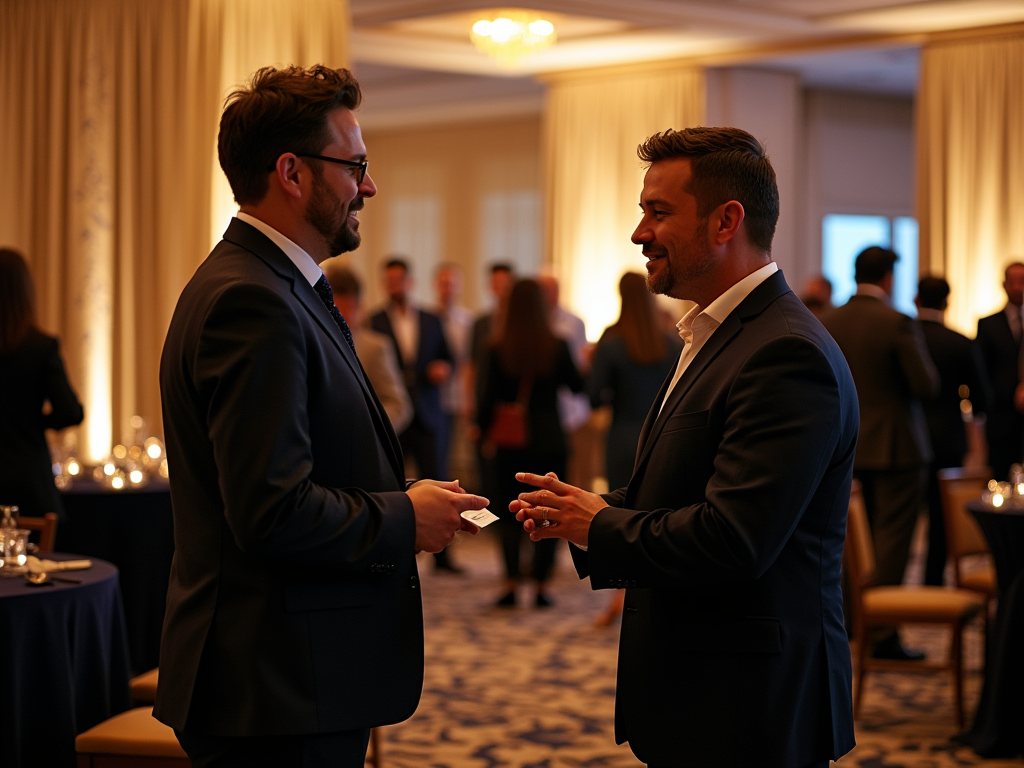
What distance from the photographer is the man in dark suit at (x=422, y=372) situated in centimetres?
818

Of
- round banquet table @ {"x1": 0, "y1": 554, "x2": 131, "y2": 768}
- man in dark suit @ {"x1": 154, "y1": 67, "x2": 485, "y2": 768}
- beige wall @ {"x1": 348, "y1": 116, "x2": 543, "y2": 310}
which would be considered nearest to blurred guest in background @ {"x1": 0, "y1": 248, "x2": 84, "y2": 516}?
round banquet table @ {"x1": 0, "y1": 554, "x2": 131, "y2": 768}

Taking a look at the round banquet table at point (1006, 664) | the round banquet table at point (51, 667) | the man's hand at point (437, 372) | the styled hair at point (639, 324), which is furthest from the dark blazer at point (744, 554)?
the man's hand at point (437, 372)

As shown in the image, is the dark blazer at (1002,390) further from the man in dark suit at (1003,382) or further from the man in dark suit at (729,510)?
the man in dark suit at (729,510)

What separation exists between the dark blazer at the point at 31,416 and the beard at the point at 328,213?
2.93 metres

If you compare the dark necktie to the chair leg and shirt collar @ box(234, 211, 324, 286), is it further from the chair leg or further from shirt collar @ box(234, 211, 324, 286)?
the chair leg

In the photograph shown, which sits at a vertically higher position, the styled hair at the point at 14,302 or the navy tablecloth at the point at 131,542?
the styled hair at the point at 14,302

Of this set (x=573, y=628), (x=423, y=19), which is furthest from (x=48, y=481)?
(x=423, y=19)

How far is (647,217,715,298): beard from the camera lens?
2.30 m

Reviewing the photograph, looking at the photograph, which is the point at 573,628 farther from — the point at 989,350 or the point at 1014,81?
the point at 1014,81

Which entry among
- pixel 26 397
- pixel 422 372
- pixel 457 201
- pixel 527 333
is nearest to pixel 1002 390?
pixel 527 333

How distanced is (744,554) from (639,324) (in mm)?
4519

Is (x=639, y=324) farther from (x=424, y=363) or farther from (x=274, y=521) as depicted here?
(x=274, y=521)

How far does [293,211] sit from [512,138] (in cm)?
1219

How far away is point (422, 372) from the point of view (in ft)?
27.2
